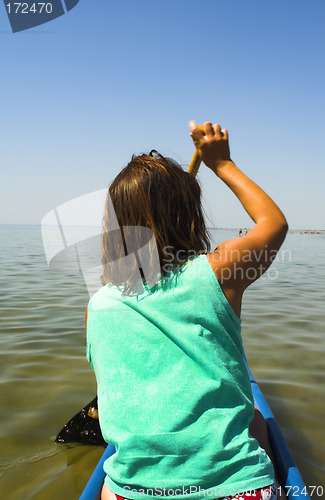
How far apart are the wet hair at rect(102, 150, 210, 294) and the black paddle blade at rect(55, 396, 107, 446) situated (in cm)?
161

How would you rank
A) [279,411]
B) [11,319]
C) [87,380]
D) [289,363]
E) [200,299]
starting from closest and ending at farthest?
[200,299]
[279,411]
[87,380]
[289,363]
[11,319]

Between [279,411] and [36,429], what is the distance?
1.97m

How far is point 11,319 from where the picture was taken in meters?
5.65

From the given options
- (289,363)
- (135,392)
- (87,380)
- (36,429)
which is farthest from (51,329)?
(135,392)

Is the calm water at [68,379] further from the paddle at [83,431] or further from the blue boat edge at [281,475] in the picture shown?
the blue boat edge at [281,475]

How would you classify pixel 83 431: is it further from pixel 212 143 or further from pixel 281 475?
pixel 212 143

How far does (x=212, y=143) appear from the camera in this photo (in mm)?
1628

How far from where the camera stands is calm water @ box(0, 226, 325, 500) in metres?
2.45

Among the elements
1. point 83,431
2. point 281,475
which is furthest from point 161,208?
point 83,431

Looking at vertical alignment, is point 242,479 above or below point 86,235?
below

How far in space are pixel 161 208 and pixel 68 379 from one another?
2771 mm

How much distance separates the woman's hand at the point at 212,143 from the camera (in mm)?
1629

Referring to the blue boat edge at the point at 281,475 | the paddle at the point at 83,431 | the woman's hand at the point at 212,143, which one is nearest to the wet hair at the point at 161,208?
the woman's hand at the point at 212,143

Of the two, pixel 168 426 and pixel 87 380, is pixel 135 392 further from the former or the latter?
pixel 87 380
